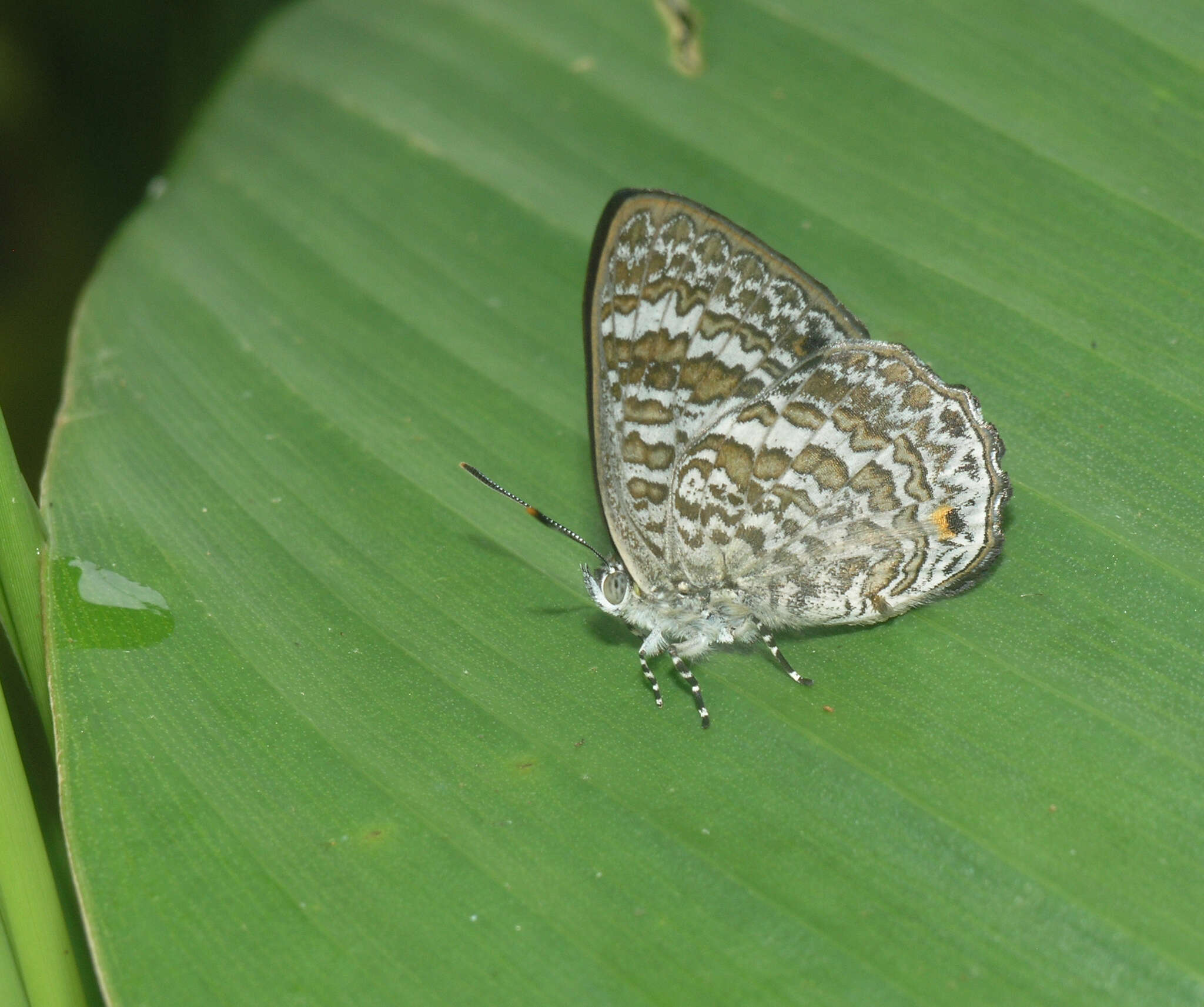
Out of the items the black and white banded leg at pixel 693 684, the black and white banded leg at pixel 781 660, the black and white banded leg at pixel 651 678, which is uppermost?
the black and white banded leg at pixel 781 660

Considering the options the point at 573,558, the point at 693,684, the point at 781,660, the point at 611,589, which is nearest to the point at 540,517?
the point at 611,589

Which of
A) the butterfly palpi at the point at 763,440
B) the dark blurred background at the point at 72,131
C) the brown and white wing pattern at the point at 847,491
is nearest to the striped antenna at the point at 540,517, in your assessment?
the butterfly palpi at the point at 763,440

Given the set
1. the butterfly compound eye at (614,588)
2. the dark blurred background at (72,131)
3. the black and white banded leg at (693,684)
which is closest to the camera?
the black and white banded leg at (693,684)

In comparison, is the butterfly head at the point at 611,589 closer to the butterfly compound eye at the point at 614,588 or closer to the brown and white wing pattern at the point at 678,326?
the butterfly compound eye at the point at 614,588

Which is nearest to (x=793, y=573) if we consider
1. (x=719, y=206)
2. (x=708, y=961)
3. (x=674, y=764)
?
(x=674, y=764)

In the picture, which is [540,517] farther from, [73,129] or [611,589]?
[73,129]

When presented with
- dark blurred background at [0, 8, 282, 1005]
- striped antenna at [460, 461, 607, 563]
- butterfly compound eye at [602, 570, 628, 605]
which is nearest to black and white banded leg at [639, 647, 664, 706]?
butterfly compound eye at [602, 570, 628, 605]

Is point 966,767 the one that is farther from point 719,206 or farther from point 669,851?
point 719,206

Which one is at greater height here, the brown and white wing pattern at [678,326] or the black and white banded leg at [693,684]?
the brown and white wing pattern at [678,326]
